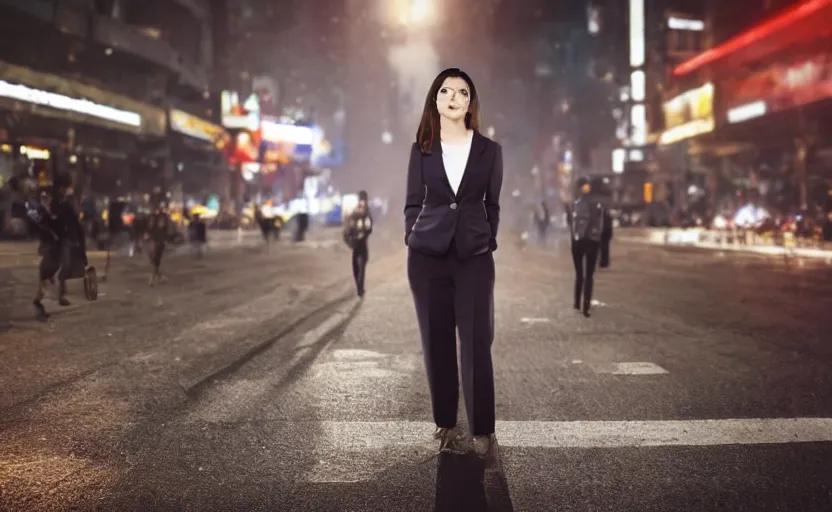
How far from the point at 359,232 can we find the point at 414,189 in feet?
28.6

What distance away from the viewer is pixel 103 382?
6.26m

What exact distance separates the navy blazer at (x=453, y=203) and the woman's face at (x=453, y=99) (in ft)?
0.57

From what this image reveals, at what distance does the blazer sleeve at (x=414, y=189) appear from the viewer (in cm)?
425

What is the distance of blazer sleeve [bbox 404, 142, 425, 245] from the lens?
167 inches

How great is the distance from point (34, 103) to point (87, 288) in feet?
75.1

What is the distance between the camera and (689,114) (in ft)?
171

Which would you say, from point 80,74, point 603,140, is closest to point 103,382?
point 80,74

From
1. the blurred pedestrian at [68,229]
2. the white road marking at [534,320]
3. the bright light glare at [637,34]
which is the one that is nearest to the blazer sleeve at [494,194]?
the white road marking at [534,320]

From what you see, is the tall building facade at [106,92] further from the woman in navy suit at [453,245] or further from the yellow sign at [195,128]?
the woman in navy suit at [453,245]

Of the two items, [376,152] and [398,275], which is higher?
[376,152]

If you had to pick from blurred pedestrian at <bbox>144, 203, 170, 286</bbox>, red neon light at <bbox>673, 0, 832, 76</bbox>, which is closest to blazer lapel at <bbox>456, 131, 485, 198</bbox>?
blurred pedestrian at <bbox>144, 203, 170, 286</bbox>

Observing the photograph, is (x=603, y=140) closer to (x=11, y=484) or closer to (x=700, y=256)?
(x=700, y=256)

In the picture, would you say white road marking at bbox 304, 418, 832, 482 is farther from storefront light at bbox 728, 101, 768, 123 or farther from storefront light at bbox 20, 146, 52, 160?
storefront light at bbox 728, 101, 768, 123

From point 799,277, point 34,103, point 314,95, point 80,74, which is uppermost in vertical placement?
point 314,95
